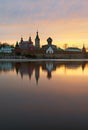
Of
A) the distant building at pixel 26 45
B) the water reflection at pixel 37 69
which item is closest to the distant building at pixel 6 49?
the distant building at pixel 26 45

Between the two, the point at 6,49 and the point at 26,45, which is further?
the point at 26,45

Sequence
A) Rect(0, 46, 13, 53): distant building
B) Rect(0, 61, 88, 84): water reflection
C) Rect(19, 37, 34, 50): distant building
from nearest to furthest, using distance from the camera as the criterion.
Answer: Rect(0, 61, 88, 84): water reflection < Rect(19, 37, 34, 50): distant building < Rect(0, 46, 13, 53): distant building

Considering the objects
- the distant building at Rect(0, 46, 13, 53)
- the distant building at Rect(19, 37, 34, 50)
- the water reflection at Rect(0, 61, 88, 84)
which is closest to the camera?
the water reflection at Rect(0, 61, 88, 84)

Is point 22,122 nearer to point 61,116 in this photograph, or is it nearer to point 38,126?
point 38,126

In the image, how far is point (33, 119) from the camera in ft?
23.9

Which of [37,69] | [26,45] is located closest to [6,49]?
[26,45]

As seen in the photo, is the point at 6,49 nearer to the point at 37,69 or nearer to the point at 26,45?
the point at 26,45

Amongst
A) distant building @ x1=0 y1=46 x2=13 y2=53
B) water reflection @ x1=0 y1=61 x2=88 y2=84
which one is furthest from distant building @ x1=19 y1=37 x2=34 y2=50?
water reflection @ x1=0 y1=61 x2=88 y2=84

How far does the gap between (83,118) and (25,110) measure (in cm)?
211

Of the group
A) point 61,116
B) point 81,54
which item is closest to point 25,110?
point 61,116

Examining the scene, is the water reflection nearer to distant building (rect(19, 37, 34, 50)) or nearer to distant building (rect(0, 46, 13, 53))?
distant building (rect(19, 37, 34, 50))

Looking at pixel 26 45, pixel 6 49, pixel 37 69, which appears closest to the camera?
pixel 37 69

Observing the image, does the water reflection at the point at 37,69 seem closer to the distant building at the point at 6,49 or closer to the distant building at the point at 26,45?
the distant building at the point at 26,45

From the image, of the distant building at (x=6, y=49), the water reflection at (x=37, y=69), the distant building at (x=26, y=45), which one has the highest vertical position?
the distant building at (x=26, y=45)
